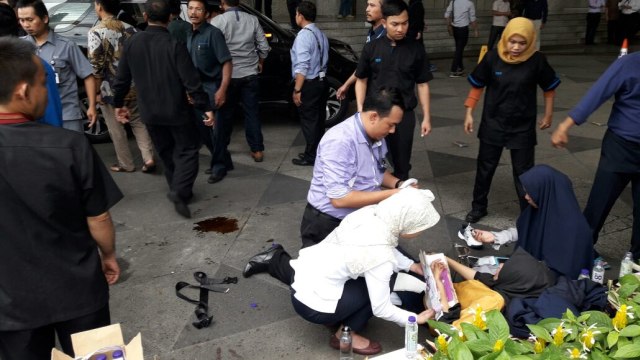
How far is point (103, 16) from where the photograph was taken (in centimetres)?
548

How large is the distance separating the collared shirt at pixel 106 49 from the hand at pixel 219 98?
39.4 inches

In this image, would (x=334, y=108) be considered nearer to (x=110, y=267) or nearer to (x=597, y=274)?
(x=597, y=274)

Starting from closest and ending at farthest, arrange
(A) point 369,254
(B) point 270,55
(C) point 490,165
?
(A) point 369,254, (C) point 490,165, (B) point 270,55

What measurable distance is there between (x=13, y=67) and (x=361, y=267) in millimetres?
1839

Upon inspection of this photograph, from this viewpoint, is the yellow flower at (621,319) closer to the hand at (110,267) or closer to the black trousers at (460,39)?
the hand at (110,267)

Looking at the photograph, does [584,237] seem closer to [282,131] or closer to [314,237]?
[314,237]

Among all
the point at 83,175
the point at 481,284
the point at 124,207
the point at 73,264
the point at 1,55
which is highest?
the point at 1,55

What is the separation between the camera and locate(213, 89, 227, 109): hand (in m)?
5.57

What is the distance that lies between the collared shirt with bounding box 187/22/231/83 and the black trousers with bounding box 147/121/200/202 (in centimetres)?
85

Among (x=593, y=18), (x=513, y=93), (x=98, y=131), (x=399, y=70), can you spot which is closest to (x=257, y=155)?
(x=98, y=131)

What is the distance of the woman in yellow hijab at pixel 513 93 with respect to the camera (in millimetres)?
4195

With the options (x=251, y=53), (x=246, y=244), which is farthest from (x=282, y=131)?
(x=246, y=244)

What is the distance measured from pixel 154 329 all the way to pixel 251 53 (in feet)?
11.2

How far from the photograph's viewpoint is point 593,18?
1556cm
